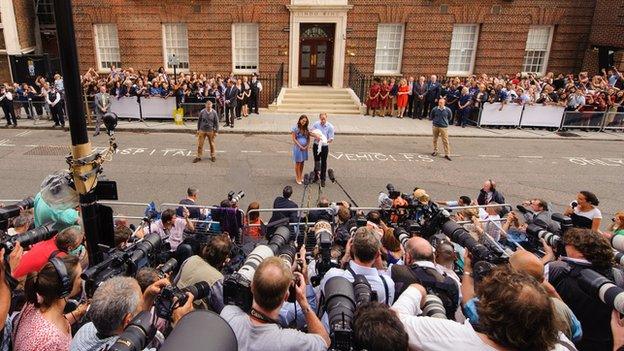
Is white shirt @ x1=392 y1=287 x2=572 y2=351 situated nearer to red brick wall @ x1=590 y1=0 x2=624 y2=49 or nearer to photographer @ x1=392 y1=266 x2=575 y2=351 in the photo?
photographer @ x1=392 y1=266 x2=575 y2=351

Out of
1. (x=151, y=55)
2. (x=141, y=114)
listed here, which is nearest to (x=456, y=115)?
(x=141, y=114)

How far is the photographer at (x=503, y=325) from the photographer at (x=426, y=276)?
2.58 feet

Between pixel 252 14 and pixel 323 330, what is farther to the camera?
pixel 252 14

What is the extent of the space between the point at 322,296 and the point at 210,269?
3.88 ft

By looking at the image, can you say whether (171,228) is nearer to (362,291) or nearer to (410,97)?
(362,291)

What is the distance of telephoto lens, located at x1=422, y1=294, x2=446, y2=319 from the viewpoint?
286 cm

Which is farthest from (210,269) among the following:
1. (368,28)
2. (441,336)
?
(368,28)

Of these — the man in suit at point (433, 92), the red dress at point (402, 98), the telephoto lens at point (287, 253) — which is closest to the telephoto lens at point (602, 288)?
the telephoto lens at point (287, 253)

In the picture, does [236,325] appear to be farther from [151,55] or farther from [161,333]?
[151,55]

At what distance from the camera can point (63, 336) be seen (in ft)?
9.64

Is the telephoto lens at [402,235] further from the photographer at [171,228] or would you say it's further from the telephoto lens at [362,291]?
the photographer at [171,228]

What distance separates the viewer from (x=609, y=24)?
760 inches

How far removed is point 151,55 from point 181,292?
20757mm

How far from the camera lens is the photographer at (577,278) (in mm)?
3443
